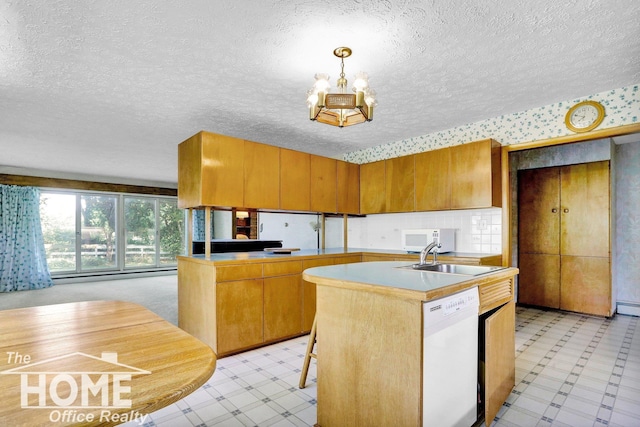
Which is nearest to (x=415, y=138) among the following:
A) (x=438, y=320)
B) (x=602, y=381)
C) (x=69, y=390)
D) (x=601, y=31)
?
(x=601, y=31)

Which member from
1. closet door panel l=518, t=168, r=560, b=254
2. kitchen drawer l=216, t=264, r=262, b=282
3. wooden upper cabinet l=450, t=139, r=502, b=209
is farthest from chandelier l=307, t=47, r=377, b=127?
closet door panel l=518, t=168, r=560, b=254

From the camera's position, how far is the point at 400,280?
1.76 metres

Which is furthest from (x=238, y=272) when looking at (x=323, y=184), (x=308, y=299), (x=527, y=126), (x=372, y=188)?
(x=527, y=126)

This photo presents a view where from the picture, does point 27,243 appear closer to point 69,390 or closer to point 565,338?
point 69,390

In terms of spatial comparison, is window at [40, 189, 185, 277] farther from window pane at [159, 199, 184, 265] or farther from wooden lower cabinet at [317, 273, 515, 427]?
wooden lower cabinet at [317, 273, 515, 427]

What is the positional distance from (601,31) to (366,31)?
4.90 feet

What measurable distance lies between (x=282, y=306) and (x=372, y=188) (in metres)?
2.09

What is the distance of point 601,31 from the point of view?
2115 millimetres

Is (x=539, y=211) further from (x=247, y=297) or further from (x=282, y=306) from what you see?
(x=247, y=297)

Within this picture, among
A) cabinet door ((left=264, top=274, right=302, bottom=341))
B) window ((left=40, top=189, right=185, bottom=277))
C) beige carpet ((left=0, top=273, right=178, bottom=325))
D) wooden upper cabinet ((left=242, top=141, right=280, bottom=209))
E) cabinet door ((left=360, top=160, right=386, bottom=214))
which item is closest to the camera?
cabinet door ((left=264, top=274, right=302, bottom=341))

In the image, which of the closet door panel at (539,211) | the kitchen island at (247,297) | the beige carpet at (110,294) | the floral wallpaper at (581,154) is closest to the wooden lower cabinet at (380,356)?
the kitchen island at (247,297)

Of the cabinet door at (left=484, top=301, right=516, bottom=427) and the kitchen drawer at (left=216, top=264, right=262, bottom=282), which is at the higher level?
the kitchen drawer at (left=216, top=264, right=262, bottom=282)

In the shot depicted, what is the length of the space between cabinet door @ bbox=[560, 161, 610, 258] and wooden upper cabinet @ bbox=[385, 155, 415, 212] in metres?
2.39

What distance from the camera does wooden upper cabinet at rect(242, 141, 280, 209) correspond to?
3.54 m
